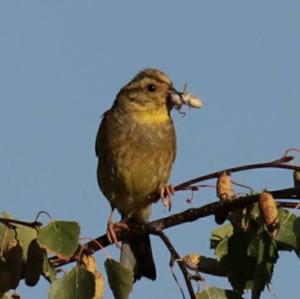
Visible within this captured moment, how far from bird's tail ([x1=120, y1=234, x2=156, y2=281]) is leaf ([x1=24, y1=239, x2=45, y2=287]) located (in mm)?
2220

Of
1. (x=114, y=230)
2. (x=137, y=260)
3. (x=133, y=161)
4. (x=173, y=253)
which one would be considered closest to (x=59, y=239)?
(x=173, y=253)

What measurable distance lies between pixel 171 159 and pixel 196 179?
9.17ft

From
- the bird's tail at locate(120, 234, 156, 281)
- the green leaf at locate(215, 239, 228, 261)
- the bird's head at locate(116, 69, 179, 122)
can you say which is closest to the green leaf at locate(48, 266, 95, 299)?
the green leaf at locate(215, 239, 228, 261)

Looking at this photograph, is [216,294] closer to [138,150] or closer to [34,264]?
[34,264]

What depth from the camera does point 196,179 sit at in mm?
3057

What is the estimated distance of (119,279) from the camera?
3111 millimetres

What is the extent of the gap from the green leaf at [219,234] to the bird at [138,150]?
202 centimetres

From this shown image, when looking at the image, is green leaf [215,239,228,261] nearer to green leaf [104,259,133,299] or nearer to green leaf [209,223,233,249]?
green leaf [209,223,233,249]

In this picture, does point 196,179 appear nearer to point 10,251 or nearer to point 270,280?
point 270,280

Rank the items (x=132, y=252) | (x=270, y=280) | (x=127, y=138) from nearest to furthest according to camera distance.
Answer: (x=270, y=280) → (x=132, y=252) → (x=127, y=138)

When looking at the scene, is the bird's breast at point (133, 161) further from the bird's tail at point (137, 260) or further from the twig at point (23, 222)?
the twig at point (23, 222)

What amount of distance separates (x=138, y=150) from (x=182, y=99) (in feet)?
1.42

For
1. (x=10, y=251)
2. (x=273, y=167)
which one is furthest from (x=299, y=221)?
(x=10, y=251)

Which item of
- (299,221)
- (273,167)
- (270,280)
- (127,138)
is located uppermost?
(127,138)
